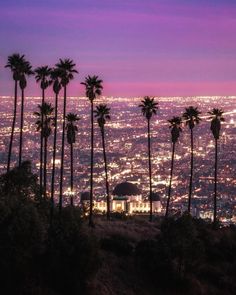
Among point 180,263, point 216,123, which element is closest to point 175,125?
point 216,123

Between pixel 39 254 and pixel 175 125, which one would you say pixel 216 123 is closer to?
pixel 175 125

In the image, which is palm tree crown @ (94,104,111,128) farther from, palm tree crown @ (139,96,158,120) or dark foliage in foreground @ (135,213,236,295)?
dark foliage in foreground @ (135,213,236,295)

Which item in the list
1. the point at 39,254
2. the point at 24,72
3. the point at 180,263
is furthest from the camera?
the point at 24,72

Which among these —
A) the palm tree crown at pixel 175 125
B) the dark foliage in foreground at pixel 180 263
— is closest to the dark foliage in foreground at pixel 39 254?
the dark foliage in foreground at pixel 180 263

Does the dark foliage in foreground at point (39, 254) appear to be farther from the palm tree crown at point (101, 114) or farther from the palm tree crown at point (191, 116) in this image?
the palm tree crown at point (191, 116)

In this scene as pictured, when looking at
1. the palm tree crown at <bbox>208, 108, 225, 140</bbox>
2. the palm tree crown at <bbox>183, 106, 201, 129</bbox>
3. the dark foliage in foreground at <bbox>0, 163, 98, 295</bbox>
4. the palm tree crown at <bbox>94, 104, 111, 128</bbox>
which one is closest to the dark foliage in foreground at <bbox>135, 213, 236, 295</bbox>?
the dark foliage in foreground at <bbox>0, 163, 98, 295</bbox>

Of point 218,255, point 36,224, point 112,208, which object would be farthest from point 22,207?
point 112,208

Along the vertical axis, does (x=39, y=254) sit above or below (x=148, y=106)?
below

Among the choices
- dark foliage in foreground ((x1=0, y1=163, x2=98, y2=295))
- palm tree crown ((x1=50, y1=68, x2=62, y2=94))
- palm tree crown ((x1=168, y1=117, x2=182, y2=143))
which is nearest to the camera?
dark foliage in foreground ((x1=0, y1=163, x2=98, y2=295))

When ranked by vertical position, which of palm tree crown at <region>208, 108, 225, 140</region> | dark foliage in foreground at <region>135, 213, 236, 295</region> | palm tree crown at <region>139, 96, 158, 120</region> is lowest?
dark foliage in foreground at <region>135, 213, 236, 295</region>

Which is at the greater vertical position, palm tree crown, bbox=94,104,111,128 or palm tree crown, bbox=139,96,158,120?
palm tree crown, bbox=139,96,158,120

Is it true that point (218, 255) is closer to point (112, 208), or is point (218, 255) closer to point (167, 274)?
point (167, 274)
